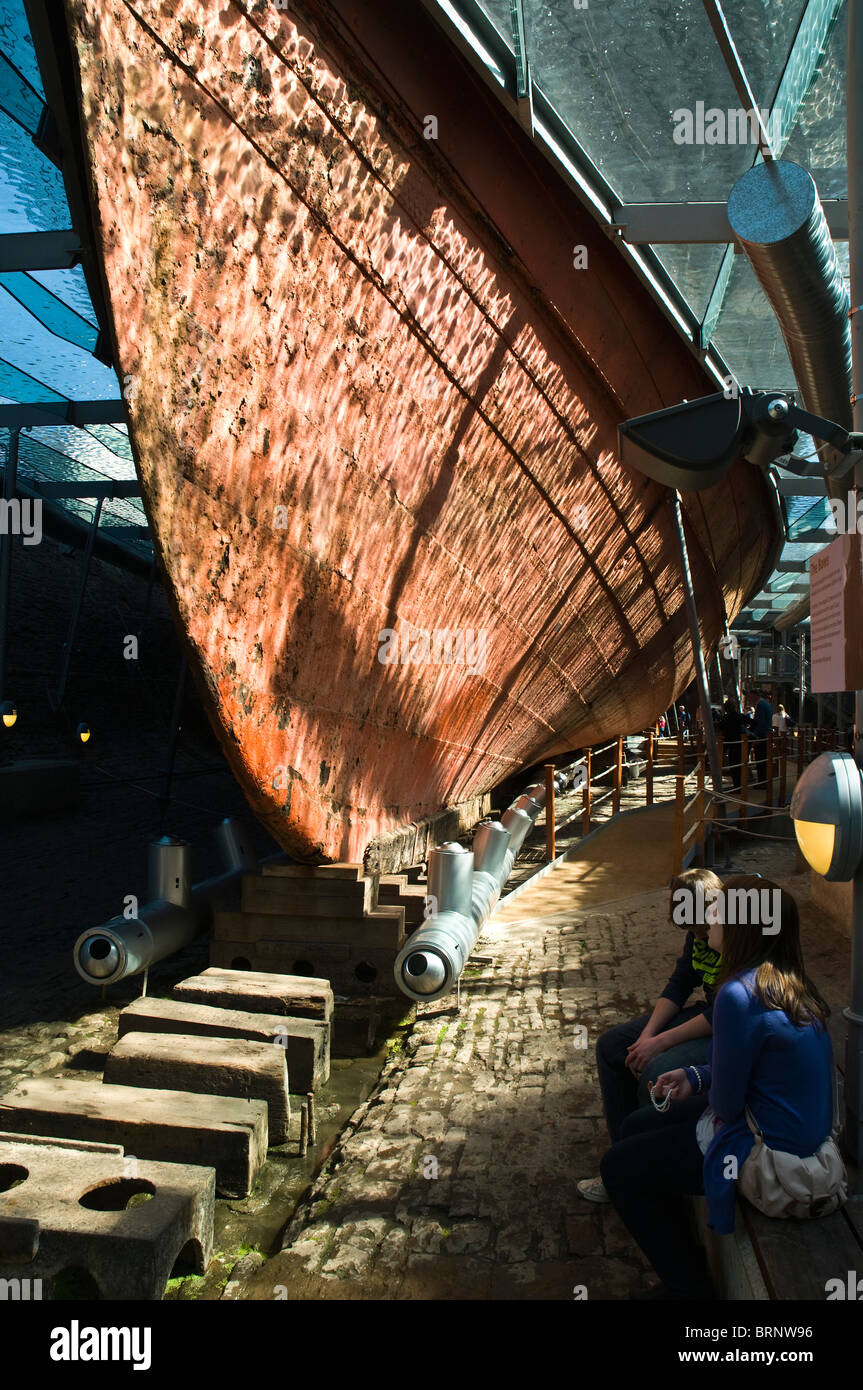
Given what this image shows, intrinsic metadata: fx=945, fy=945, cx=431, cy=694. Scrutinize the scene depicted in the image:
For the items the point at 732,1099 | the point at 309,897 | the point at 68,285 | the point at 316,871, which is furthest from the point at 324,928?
the point at 68,285

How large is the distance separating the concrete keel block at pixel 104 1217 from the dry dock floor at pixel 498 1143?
0.95ft

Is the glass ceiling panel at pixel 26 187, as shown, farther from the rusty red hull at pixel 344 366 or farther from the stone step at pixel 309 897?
the stone step at pixel 309 897

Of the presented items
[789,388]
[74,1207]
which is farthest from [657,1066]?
[789,388]

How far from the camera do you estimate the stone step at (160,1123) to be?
11.4 ft

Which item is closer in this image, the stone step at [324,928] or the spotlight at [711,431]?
the spotlight at [711,431]

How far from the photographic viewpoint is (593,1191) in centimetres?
320

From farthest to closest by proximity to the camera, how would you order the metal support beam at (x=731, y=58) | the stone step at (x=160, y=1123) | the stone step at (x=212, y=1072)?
the metal support beam at (x=731, y=58) < the stone step at (x=212, y=1072) < the stone step at (x=160, y=1123)

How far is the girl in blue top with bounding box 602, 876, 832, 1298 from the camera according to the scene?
Answer: 7.40ft

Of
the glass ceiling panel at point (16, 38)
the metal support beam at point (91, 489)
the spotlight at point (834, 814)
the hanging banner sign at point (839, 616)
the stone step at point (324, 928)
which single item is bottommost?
the stone step at point (324, 928)

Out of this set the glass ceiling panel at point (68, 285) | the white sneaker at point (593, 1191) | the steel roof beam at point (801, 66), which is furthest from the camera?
the glass ceiling panel at point (68, 285)

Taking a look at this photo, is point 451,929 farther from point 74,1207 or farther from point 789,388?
point 789,388

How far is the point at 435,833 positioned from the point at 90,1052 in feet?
9.57

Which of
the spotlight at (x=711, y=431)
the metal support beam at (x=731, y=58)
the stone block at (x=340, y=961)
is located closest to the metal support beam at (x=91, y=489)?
the stone block at (x=340, y=961)

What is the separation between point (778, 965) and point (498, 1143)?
1.74 meters
